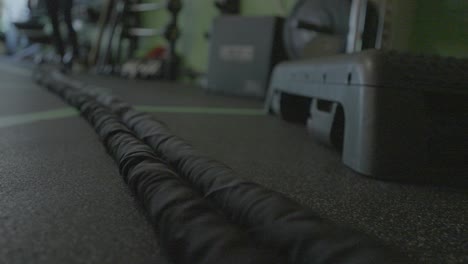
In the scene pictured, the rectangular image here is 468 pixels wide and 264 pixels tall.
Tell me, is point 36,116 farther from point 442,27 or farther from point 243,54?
point 243,54

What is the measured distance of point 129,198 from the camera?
471mm

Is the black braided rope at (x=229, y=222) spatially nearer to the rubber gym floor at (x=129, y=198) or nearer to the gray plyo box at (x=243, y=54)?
the rubber gym floor at (x=129, y=198)

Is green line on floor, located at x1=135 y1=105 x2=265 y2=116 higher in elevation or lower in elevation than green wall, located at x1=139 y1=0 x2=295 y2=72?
lower

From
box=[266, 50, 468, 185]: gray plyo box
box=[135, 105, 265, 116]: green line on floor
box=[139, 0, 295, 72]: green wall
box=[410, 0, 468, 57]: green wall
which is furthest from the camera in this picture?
box=[139, 0, 295, 72]: green wall

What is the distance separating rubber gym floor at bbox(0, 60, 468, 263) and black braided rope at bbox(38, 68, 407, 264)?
38 millimetres

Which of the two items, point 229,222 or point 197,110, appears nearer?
point 229,222

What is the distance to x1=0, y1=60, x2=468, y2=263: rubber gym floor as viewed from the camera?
348mm

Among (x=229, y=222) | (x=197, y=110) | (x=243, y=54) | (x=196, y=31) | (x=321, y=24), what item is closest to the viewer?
(x=229, y=222)

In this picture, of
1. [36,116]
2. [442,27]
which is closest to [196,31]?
[36,116]

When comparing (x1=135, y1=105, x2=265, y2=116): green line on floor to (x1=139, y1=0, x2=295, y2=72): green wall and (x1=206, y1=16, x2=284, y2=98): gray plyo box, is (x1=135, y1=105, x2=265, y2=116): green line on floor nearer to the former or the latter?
(x1=206, y1=16, x2=284, y2=98): gray plyo box

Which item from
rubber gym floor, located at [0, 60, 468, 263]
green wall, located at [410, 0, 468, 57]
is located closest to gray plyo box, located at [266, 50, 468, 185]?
rubber gym floor, located at [0, 60, 468, 263]

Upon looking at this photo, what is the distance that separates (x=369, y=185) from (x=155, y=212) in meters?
0.39

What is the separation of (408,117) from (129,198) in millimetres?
466

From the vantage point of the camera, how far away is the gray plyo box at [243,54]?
6.91 ft
